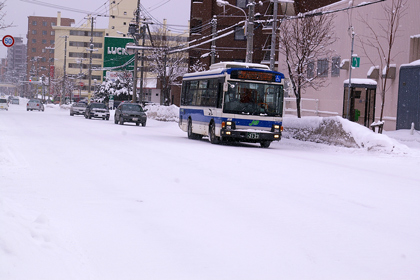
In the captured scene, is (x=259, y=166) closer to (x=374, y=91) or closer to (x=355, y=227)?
(x=355, y=227)

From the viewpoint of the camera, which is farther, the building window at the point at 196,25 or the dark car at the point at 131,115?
the building window at the point at 196,25

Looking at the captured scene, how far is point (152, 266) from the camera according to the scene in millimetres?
6094

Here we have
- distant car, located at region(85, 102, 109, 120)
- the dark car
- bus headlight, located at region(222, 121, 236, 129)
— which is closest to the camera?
bus headlight, located at region(222, 121, 236, 129)

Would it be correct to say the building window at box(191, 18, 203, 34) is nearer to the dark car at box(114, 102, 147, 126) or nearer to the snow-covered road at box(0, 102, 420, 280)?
the dark car at box(114, 102, 147, 126)

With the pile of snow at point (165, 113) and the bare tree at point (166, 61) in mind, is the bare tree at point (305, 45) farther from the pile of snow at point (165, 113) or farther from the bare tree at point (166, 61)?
the bare tree at point (166, 61)

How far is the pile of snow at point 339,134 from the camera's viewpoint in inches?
898

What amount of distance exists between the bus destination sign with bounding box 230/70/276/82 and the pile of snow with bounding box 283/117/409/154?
3347 millimetres

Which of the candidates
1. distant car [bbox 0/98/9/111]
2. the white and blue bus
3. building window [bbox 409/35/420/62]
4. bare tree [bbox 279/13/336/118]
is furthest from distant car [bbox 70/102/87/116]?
the white and blue bus

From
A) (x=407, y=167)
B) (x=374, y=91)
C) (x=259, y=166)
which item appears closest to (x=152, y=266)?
(x=259, y=166)

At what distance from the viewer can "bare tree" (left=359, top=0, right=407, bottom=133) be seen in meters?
34.9

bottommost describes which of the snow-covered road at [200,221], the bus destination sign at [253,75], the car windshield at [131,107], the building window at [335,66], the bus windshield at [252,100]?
the snow-covered road at [200,221]

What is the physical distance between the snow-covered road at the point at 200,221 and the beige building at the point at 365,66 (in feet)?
68.1

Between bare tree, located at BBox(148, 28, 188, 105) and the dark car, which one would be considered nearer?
the dark car

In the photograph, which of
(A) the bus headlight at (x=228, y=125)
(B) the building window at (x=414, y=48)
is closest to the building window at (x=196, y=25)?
(B) the building window at (x=414, y=48)
